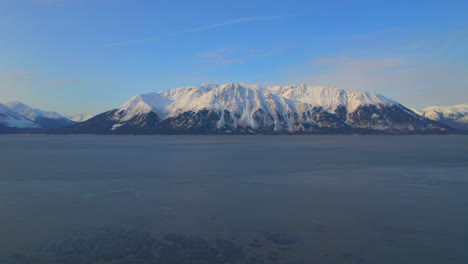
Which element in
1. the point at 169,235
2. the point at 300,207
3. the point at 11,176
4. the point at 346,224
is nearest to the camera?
the point at 169,235

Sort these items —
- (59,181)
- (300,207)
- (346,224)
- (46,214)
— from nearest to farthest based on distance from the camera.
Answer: (346,224) < (46,214) < (300,207) < (59,181)

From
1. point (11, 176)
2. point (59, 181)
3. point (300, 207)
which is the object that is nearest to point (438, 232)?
point (300, 207)

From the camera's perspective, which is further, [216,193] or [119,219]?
[216,193]

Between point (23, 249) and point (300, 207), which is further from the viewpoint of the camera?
point (300, 207)

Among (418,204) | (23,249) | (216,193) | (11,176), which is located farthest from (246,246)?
(11,176)

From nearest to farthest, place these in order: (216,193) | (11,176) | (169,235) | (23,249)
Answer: (23,249)
(169,235)
(216,193)
(11,176)

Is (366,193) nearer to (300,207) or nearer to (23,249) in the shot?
(300,207)

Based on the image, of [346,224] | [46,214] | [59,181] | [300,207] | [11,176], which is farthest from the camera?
[11,176]

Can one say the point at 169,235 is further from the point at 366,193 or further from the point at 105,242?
the point at 366,193

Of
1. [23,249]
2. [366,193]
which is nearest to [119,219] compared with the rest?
[23,249]
